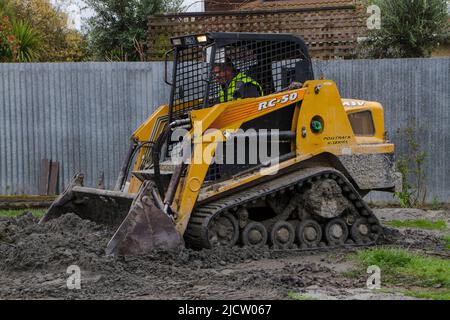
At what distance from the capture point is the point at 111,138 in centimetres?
1510

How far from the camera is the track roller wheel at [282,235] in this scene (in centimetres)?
946

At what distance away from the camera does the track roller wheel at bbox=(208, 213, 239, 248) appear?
910 cm

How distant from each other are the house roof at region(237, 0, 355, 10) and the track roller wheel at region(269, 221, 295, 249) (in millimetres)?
14219

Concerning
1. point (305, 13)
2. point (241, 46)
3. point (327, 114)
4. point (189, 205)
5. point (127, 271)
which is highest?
point (305, 13)

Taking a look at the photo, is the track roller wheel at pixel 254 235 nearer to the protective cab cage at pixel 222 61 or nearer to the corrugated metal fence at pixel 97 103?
the protective cab cage at pixel 222 61

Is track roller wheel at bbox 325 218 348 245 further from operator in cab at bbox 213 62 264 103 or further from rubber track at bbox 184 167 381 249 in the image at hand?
operator in cab at bbox 213 62 264 103

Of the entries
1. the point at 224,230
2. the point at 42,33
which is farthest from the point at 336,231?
the point at 42,33

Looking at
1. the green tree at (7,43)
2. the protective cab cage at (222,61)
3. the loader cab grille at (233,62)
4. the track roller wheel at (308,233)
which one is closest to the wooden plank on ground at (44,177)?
the green tree at (7,43)

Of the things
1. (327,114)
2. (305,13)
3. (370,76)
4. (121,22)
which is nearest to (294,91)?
(327,114)

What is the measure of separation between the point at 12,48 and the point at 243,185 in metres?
9.63

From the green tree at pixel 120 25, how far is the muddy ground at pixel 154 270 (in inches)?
441

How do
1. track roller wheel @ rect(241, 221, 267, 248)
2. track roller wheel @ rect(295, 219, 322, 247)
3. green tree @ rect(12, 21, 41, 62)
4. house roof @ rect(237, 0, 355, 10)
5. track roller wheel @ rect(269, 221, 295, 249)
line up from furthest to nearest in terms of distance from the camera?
house roof @ rect(237, 0, 355, 10), green tree @ rect(12, 21, 41, 62), track roller wheel @ rect(295, 219, 322, 247), track roller wheel @ rect(269, 221, 295, 249), track roller wheel @ rect(241, 221, 267, 248)

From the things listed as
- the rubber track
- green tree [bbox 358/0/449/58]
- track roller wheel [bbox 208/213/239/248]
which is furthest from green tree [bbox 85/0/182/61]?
track roller wheel [bbox 208/213/239/248]

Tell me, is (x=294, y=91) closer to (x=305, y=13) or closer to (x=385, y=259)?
(x=385, y=259)
